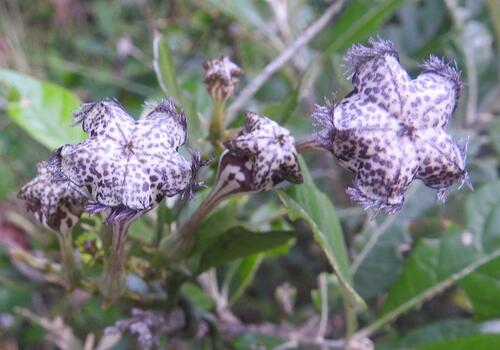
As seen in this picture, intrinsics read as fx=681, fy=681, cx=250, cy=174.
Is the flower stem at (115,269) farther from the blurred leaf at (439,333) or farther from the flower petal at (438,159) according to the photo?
the blurred leaf at (439,333)

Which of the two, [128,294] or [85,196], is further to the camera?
[128,294]

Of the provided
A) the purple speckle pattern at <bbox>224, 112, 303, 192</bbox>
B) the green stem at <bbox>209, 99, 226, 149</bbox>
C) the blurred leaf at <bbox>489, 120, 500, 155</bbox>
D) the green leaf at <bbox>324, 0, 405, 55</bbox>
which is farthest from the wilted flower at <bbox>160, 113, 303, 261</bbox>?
the blurred leaf at <bbox>489, 120, 500, 155</bbox>

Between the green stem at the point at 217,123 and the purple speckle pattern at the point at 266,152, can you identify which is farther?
the green stem at the point at 217,123

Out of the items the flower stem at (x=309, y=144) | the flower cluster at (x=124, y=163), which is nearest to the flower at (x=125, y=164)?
the flower cluster at (x=124, y=163)

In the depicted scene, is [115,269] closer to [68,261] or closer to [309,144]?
[68,261]

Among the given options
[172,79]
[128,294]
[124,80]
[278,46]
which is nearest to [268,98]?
[278,46]

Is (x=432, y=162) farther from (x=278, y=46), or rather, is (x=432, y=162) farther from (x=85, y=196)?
(x=278, y=46)

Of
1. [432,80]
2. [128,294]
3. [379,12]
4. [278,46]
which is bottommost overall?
[128,294]
